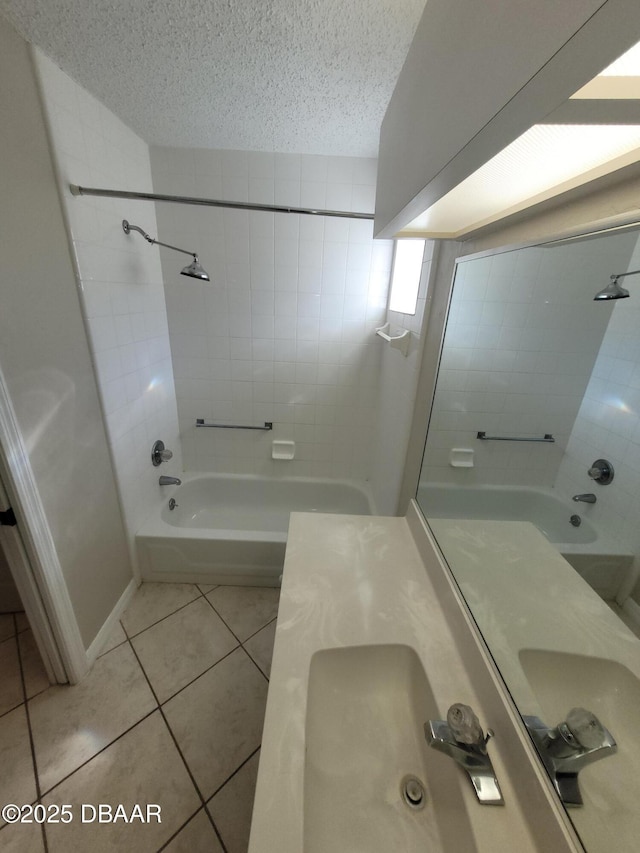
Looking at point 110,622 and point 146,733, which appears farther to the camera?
point 110,622

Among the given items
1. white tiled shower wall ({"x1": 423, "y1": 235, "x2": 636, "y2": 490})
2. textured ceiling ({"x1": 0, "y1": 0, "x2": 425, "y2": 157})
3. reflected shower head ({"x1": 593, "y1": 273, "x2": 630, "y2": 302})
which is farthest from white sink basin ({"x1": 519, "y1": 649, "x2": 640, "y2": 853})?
textured ceiling ({"x1": 0, "y1": 0, "x2": 425, "y2": 157})

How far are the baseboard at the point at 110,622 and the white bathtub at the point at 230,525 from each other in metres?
0.11

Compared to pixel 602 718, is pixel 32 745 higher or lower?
lower

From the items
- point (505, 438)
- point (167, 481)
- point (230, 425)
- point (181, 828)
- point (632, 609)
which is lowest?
point (181, 828)

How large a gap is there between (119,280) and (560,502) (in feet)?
6.74

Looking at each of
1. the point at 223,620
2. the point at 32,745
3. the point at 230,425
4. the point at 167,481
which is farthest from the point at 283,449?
the point at 32,745

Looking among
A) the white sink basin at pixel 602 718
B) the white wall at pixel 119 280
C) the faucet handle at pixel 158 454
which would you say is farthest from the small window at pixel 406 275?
the faucet handle at pixel 158 454

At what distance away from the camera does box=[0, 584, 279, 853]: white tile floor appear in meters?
0.99

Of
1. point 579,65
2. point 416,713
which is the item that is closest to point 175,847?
point 416,713

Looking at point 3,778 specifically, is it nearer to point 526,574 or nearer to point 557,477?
point 526,574

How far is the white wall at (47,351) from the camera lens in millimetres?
989

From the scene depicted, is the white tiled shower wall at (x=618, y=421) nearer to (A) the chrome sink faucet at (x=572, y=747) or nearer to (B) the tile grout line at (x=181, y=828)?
(A) the chrome sink faucet at (x=572, y=747)

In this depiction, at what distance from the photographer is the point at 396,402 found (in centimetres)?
174

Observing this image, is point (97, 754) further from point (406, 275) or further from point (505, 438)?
point (406, 275)
